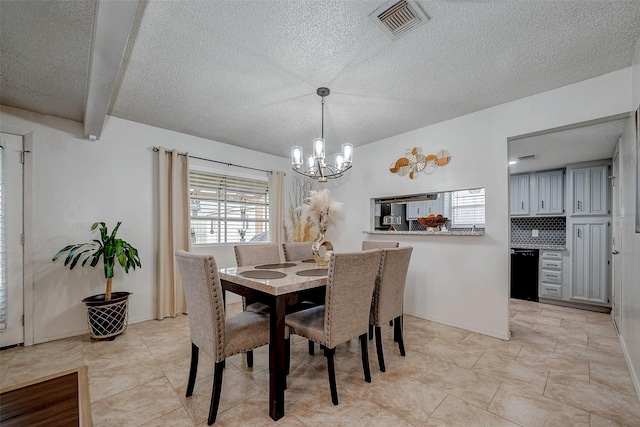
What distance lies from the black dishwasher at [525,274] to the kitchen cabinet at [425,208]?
4.80 feet

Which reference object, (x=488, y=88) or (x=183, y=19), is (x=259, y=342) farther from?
(x=488, y=88)

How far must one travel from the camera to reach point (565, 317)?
3.68 meters

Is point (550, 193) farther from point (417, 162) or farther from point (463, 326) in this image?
point (463, 326)

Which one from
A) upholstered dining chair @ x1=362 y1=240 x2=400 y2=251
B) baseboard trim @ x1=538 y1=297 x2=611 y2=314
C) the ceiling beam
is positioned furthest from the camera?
baseboard trim @ x1=538 y1=297 x2=611 y2=314

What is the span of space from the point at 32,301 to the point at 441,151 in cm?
478

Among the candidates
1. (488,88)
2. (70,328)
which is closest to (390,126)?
(488,88)

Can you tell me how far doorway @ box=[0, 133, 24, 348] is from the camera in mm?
2680

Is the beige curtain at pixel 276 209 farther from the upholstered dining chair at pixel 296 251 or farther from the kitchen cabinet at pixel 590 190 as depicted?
the kitchen cabinet at pixel 590 190

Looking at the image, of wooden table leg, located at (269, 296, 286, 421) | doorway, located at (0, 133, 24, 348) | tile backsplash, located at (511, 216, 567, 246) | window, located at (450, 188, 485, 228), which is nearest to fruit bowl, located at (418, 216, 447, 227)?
window, located at (450, 188, 485, 228)

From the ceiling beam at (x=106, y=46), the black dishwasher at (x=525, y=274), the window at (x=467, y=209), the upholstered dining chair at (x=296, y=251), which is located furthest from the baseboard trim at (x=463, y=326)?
the ceiling beam at (x=106, y=46)

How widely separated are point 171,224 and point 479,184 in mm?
3801

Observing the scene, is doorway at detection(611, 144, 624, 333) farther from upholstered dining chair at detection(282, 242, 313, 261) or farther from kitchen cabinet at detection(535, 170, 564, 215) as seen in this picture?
upholstered dining chair at detection(282, 242, 313, 261)

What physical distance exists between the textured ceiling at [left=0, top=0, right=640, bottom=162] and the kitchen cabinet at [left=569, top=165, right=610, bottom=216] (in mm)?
2697

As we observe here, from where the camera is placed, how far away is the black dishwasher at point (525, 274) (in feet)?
15.0
